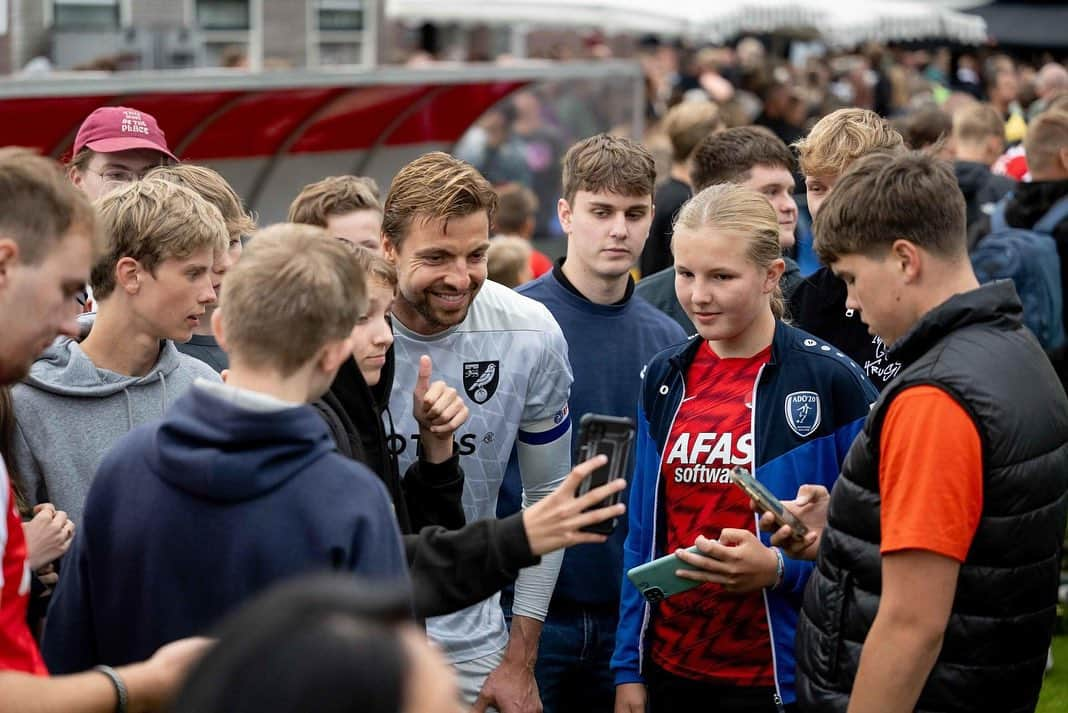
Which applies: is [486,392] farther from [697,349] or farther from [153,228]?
[153,228]

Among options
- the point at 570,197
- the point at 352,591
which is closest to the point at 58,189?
the point at 352,591

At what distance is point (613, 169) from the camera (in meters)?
4.96

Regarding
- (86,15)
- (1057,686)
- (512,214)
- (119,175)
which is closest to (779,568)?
(119,175)

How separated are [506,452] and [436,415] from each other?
2.48 ft

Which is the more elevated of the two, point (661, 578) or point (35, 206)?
point (35, 206)

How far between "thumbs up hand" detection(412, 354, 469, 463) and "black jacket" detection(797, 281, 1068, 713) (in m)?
0.90

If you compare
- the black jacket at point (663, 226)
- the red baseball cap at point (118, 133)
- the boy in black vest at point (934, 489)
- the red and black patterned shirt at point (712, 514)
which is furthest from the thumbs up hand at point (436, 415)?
the black jacket at point (663, 226)

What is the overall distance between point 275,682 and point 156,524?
46.9 inches

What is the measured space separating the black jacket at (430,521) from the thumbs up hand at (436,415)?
0.04 metres

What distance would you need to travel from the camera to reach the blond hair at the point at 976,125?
32.2ft

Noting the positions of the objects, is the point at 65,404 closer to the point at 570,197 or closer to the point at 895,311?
the point at 895,311

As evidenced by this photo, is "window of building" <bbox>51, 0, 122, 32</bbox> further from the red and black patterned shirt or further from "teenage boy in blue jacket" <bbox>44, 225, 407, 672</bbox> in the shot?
"teenage boy in blue jacket" <bbox>44, 225, 407, 672</bbox>

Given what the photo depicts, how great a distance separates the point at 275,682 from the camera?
135 centimetres

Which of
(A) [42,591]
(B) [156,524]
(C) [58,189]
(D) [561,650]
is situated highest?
(C) [58,189]
